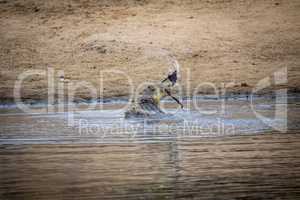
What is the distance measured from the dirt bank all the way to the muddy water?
9.03 feet

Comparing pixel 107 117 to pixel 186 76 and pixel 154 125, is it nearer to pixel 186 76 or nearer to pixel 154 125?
pixel 154 125

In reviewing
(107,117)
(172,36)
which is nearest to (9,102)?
(107,117)

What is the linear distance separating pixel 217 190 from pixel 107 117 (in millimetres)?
5341

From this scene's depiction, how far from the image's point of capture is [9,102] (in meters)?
13.2

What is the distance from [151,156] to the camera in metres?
7.52

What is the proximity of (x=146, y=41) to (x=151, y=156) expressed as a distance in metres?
8.08
